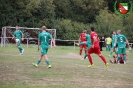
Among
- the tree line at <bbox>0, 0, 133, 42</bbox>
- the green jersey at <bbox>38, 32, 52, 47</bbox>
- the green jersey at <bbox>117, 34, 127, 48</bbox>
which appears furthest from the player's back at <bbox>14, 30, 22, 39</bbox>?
the tree line at <bbox>0, 0, 133, 42</bbox>

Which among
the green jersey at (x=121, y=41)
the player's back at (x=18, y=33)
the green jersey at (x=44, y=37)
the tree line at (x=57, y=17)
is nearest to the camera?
the green jersey at (x=44, y=37)

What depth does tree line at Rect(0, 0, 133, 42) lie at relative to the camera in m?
64.6

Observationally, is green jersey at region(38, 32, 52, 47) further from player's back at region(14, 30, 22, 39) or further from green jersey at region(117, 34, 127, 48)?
player's back at region(14, 30, 22, 39)

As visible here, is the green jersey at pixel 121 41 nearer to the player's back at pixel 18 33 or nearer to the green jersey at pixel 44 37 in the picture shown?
the green jersey at pixel 44 37

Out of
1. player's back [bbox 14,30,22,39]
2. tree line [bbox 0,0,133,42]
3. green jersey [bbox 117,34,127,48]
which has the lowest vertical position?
green jersey [bbox 117,34,127,48]

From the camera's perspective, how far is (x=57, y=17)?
243 feet

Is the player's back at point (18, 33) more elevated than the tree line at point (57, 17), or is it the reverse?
the tree line at point (57, 17)

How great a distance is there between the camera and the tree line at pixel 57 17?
6462cm

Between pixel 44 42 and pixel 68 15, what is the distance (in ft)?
194

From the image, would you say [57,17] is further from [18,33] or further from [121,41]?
[121,41]

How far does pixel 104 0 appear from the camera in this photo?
82062mm

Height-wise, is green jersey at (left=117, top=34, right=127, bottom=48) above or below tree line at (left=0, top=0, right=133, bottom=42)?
below

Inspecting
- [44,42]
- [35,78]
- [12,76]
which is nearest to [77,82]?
[35,78]

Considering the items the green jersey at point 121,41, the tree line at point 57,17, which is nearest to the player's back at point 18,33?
the green jersey at point 121,41
